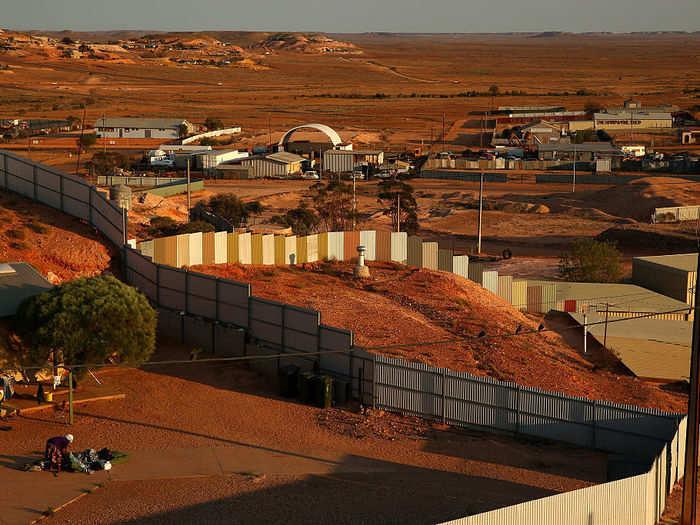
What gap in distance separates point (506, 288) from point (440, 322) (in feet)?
23.8

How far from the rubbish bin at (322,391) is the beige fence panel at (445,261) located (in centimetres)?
1539

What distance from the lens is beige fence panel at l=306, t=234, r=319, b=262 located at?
3716 cm

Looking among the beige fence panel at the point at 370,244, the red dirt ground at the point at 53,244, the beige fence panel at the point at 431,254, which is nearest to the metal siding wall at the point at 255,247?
the beige fence panel at the point at 370,244

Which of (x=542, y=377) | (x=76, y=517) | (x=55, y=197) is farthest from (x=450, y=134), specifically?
(x=76, y=517)

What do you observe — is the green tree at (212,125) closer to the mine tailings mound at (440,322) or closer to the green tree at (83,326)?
the mine tailings mound at (440,322)

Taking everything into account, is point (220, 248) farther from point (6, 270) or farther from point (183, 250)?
point (6, 270)

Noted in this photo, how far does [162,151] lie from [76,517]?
219ft

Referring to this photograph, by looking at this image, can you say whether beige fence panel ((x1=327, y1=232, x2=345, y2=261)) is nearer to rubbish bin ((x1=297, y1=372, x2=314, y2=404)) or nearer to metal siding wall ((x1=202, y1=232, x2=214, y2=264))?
metal siding wall ((x1=202, y1=232, x2=214, y2=264))

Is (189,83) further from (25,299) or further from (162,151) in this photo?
(25,299)

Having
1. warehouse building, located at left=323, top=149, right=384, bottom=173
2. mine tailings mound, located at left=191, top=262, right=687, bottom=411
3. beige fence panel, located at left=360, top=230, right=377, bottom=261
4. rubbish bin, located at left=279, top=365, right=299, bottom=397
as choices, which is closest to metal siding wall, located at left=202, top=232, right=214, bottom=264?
mine tailings mound, located at left=191, top=262, right=687, bottom=411

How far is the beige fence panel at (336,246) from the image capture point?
3775 centimetres

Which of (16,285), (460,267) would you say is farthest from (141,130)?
(16,285)

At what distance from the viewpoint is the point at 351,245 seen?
1512 inches

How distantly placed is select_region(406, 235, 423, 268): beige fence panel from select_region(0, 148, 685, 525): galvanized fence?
11698mm
